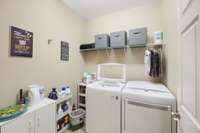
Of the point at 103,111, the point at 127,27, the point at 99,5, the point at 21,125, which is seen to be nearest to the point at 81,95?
the point at 103,111

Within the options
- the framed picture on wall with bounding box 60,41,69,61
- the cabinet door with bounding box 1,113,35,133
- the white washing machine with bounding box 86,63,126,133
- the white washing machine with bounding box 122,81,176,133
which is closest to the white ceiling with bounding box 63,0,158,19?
the framed picture on wall with bounding box 60,41,69,61

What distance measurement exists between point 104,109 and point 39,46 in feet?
4.91

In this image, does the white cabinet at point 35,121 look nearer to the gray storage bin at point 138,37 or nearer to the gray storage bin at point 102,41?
the gray storage bin at point 102,41

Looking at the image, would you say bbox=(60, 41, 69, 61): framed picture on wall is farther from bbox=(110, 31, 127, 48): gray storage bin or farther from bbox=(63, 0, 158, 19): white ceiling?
bbox=(110, 31, 127, 48): gray storage bin

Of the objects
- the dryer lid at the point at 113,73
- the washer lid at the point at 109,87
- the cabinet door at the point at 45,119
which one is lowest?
the cabinet door at the point at 45,119

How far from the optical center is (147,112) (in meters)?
1.36

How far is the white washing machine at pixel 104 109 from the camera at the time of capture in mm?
1626

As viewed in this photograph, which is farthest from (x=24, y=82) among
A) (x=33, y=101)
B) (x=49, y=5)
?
(x=49, y=5)

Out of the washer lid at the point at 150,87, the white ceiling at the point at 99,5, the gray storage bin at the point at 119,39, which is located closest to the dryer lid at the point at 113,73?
the washer lid at the point at 150,87

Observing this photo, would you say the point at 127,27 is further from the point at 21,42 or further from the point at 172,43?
the point at 21,42

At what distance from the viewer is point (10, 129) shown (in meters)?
1.08

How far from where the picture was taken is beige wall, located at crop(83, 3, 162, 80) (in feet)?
7.72

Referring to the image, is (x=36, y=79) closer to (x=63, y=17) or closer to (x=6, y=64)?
(x=6, y=64)

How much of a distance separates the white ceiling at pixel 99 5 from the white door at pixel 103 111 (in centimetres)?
184
